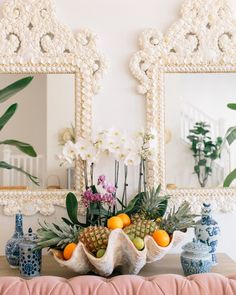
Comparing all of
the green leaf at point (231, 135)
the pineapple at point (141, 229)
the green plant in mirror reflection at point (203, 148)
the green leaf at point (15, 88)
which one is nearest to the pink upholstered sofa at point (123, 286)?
the pineapple at point (141, 229)

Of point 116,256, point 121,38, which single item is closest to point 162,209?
point 116,256

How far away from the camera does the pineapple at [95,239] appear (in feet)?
4.76

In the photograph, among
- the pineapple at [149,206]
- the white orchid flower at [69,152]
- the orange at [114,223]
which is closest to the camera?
the orange at [114,223]

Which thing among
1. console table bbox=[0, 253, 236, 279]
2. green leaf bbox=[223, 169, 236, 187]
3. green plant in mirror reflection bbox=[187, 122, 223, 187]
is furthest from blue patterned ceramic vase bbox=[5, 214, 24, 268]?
green leaf bbox=[223, 169, 236, 187]

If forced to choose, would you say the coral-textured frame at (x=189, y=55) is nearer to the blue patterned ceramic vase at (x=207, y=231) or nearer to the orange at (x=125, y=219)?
the blue patterned ceramic vase at (x=207, y=231)

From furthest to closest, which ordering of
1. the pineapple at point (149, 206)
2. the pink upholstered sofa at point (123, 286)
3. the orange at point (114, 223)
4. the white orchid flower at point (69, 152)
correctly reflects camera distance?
the white orchid flower at point (69, 152)
the pineapple at point (149, 206)
the orange at point (114, 223)
the pink upholstered sofa at point (123, 286)

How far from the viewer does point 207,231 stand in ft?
5.44

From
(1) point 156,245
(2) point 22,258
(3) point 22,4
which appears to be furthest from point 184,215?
(3) point 22,4

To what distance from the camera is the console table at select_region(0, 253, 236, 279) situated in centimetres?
157

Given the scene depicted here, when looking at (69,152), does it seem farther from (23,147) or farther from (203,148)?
(203,148)

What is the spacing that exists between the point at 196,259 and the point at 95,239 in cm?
42

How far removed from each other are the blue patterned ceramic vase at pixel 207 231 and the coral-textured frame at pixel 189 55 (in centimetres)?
19

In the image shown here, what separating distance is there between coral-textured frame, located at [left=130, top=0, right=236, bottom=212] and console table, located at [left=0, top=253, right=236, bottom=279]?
0.29 metres

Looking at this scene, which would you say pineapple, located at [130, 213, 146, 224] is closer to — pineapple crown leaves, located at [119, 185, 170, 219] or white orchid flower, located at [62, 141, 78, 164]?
pineapple crown leaves, located at [119, 185, 170, 219]
